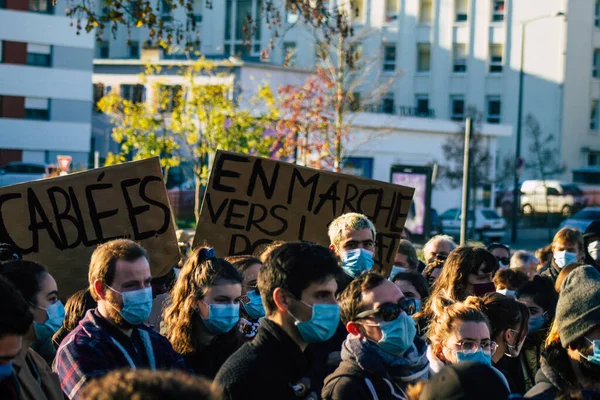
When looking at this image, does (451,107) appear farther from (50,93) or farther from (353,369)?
(353,369)

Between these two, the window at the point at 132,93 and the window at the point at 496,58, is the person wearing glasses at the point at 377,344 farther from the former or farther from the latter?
the window at the point at 496,58

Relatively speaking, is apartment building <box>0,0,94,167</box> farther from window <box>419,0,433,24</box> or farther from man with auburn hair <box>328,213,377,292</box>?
man with auburn hair <box>328,213,377,292</box>

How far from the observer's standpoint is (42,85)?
168 feet

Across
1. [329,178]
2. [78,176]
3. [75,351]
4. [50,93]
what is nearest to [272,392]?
[75,351]

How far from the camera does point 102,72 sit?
57719 mm

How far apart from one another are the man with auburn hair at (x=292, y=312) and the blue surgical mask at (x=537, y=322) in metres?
2.67

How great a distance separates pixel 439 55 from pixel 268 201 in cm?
5374

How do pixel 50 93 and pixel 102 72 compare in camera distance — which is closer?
pixel 50 93

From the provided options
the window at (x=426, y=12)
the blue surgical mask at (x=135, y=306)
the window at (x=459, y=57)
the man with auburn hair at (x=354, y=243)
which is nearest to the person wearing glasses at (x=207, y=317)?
the blue surgical mask at (x=135, y=306)

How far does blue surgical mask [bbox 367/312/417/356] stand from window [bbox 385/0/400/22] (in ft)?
189

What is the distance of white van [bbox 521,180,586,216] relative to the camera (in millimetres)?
44906

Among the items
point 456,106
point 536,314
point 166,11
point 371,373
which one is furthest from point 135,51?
point 371,373

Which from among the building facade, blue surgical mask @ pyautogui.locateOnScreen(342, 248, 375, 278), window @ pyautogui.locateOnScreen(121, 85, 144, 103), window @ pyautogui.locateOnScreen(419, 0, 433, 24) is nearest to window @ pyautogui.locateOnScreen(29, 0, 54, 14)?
window @ pyautogui.locateOnScreen(121, 85, 144, 103)

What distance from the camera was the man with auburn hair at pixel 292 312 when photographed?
13.3ft
